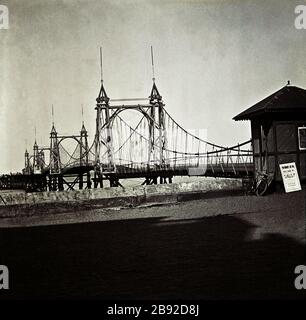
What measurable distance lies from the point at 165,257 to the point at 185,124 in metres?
4.56

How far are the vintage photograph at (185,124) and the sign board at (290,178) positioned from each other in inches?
1.6

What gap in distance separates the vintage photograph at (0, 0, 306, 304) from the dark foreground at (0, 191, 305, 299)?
0.02 metres

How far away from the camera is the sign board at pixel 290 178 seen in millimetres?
7289

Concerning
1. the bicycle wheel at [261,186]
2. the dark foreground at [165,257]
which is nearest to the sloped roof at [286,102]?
the bicycle wheel at [261,186]

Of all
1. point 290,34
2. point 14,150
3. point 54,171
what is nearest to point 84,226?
point 14,150

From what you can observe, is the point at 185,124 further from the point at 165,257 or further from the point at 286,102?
the point at 165,257

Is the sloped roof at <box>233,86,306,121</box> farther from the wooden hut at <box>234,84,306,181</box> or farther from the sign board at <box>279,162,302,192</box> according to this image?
the sign board at <box>279,162,302,192</box>

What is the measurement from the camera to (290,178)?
7453 millimetres

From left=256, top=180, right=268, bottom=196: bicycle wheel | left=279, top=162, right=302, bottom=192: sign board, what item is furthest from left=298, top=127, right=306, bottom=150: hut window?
left=256, top=180, right=268, bottom=196: bicycle wheel

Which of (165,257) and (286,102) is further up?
(286,102)

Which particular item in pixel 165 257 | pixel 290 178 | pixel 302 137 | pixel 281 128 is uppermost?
pixel 281 128

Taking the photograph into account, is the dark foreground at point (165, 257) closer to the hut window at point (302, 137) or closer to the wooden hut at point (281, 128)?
the wooden hut at point (281, 128)

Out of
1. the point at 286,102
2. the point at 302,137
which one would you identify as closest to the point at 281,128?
the point at 302,137

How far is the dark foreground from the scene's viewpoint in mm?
3902
